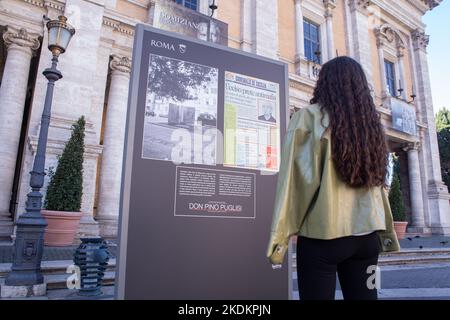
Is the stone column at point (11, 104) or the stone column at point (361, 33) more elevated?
the stone column at point (361, 33)

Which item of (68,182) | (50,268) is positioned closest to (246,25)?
(68,182)

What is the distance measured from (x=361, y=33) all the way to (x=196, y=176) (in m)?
20.4

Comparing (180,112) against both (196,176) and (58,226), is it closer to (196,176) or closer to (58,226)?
(196,176)

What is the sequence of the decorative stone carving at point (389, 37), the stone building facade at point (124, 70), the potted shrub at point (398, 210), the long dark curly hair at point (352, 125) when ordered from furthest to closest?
the decorative stone carving at point (389, 37)
the potted shrub at point (398, 210)
the stone building facade at point (124, 70)
the long dark curly hair at point (352, 125)

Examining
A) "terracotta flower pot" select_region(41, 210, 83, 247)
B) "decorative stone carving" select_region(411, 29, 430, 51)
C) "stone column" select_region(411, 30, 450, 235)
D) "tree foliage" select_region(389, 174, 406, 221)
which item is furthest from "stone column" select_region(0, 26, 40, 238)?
"decorative stone carving" select_region(411, 29, 430, 51)

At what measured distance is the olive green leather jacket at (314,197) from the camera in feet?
5.70

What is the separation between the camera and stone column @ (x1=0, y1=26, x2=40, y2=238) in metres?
8.76

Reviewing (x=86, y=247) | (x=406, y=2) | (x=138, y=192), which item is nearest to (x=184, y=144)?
(x=138, y=192)

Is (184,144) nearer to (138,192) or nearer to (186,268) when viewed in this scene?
(138,192)

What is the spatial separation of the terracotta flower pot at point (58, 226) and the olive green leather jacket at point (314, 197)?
21.0 ft

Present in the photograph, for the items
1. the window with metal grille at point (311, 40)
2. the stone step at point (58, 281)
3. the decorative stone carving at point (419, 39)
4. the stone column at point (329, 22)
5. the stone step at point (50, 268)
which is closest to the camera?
the stone step at point (58, 281)

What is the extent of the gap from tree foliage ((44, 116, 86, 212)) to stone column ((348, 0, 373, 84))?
16.5m

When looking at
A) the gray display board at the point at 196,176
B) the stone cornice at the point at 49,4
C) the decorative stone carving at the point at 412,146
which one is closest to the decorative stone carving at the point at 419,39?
the decorative stone carving at the point at 412,146

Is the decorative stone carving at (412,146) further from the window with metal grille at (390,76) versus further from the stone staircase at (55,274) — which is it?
the stone staircase at (55,274)
